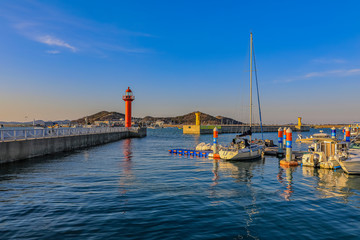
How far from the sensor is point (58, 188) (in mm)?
14141

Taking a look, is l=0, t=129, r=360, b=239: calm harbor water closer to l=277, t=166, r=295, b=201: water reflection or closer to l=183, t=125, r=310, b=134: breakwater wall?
l=277, t=166, r=295, b=201: water reflection

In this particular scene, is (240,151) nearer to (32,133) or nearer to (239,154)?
(239,154)

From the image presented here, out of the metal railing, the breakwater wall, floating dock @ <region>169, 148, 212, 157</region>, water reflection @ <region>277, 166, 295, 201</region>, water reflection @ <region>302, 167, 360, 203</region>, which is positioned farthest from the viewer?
the breakwater wall

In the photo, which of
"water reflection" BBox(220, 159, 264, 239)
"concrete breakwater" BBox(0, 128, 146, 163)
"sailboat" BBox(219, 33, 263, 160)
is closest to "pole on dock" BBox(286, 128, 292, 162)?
"water reflection" BBox(220, 159, 264, 239)

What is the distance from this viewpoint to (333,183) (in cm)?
1653

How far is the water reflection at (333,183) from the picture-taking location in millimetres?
13836

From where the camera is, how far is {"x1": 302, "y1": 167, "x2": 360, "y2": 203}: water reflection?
1384cm

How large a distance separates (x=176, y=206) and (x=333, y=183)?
38.2ft

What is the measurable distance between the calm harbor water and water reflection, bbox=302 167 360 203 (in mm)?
61

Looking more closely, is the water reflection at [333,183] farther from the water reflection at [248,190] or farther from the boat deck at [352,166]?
the water reflection at [248,190]

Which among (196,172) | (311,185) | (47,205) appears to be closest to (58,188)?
(47,205)

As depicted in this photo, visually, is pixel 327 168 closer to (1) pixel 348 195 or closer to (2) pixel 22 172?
(1) pixel 348 195

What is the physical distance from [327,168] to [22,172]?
81.1ft

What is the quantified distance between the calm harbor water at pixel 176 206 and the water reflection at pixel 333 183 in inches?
2.4
